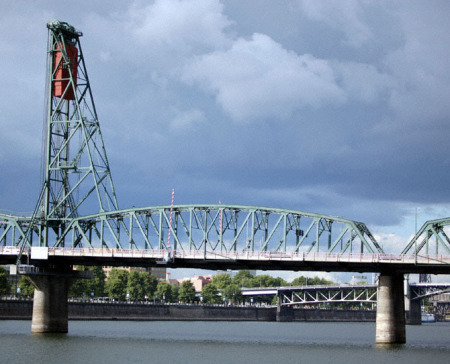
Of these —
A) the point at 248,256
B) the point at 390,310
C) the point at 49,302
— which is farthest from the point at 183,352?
the point at 49,302

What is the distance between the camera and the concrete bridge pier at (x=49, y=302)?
10552cm

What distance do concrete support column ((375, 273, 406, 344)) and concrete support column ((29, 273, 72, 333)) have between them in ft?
132

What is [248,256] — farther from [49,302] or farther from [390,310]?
[49,302]

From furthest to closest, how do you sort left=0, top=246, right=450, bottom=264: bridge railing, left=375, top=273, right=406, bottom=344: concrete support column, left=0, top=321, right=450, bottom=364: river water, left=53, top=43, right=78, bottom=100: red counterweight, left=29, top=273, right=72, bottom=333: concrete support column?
left=53, top=43, right=78, bottom=100: red counterweight → left=29, top=273, right=72, bottom=333: concrete support column → left=375, top=273, right=406, bottom=344: concrete support column → left=0, top=246, right=450, bottom=264: bridge railing → left=0, top=321, right=450, bottom=364: river water

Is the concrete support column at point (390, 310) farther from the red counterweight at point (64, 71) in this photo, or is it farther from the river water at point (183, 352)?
the red counterweight at point (64, 71)

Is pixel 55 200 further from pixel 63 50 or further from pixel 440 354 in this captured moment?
pixel 440 354

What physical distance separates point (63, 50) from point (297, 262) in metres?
46.8

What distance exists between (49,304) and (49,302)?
0.27 m

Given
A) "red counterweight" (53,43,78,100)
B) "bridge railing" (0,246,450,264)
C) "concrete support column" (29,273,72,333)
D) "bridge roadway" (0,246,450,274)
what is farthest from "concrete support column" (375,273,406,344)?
"red counterweight" (53,43,78,100)

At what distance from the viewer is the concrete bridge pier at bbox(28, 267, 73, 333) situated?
10552 centimetres

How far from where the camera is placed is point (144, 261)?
104250 millimetres

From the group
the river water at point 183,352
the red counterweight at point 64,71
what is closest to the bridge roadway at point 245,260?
the river water at point 183,352

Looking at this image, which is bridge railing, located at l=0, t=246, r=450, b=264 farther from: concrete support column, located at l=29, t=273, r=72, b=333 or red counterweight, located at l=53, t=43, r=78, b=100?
red counterweight, located at l=53, t=43, r=78, b=100

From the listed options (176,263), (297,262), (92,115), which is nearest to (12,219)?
(92,115)
